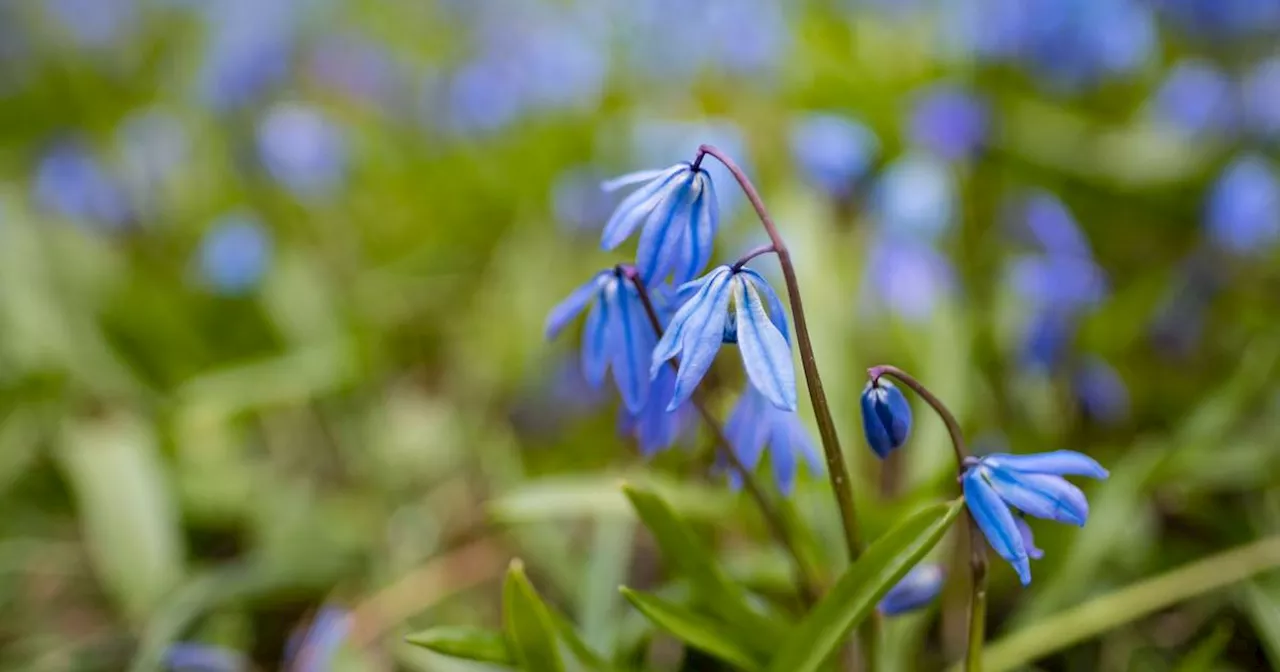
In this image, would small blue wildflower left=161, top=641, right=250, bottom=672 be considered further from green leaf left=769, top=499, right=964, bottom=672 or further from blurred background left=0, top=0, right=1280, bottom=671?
green leaf left=769, top=499, right=964, bottom=672

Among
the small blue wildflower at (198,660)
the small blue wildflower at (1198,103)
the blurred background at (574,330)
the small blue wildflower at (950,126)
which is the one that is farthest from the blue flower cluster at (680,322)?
the small blue wildflower at (1198,103)

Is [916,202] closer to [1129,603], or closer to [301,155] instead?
[1129,603]

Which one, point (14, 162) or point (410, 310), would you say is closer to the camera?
point (410, 310)

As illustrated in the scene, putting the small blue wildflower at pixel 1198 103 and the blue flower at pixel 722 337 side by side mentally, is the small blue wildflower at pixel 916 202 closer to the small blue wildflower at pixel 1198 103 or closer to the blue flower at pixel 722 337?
the small blue wildflower at pixel 1198 103

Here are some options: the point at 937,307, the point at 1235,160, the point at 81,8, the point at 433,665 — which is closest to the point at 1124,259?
the point at 1235,160

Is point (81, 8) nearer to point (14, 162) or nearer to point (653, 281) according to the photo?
point (14, 162)

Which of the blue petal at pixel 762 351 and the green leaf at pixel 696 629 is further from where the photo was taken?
the green leaf at pixel 696 629
